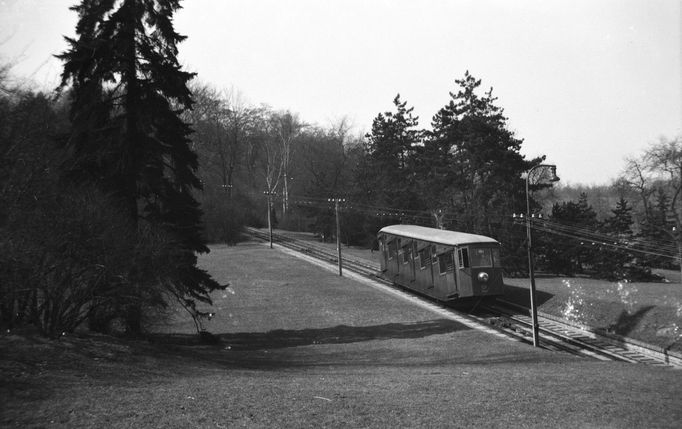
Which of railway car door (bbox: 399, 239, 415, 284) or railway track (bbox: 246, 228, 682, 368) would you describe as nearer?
railway track (bbox: 246, 228, 682, 368)

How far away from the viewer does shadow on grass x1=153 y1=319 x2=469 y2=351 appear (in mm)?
21438

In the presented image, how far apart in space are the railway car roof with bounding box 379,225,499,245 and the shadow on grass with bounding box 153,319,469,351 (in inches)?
165

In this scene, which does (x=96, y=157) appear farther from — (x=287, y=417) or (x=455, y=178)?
(x=455, y=178)

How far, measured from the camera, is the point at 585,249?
46938mm

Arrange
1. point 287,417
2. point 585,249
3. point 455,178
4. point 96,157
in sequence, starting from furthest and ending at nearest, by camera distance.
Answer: point 455,178 → point 585,249 → point 96,157 → point 287,417

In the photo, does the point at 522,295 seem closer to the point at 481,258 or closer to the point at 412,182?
the point at 481,258

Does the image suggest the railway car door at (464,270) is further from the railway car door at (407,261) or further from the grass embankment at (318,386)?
the grass embankment at (318,386)

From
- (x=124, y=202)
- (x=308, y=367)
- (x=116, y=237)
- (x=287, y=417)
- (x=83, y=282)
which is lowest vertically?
(x=308, y=367)

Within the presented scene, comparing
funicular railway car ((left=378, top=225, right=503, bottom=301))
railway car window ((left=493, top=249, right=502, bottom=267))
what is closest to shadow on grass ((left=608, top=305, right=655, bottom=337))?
funicular railway car ((left=378, top=225, right=503, bottom=301))

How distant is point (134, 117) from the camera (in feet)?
62.3

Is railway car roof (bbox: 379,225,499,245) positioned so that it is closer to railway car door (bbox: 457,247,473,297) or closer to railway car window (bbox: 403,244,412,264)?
railway car door (bbox: 457,247,473,297)

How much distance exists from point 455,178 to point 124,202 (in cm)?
3646

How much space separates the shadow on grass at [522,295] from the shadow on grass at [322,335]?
6.39m

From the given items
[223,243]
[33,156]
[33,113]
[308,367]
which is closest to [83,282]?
[33,156]
